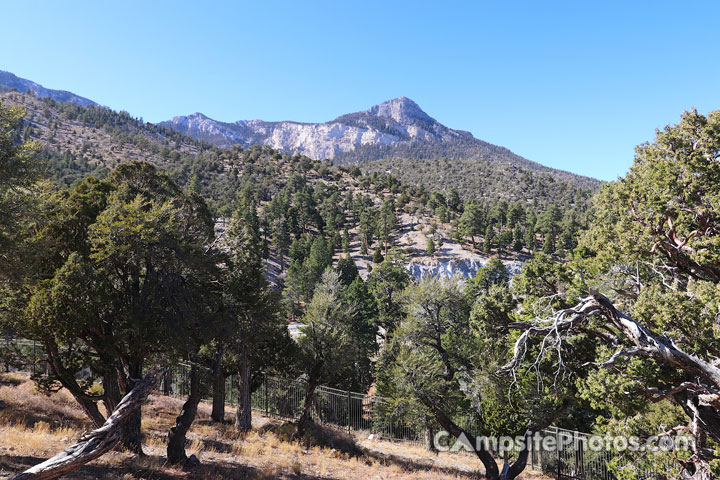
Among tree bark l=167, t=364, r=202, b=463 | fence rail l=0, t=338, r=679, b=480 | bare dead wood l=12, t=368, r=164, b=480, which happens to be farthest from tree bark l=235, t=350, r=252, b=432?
Result: bare dead wood l=12, t=368, r=164, b=480

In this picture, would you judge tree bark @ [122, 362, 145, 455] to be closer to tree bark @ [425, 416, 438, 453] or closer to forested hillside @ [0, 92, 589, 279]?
tree bark @ [425, 416, 438, 453]

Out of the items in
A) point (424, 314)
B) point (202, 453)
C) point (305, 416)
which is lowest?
point (305, 416)

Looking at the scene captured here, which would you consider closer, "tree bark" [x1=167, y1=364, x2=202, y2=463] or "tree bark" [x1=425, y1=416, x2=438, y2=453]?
"tree bark" [x1=167, y1=364, x2=202, y2=463]

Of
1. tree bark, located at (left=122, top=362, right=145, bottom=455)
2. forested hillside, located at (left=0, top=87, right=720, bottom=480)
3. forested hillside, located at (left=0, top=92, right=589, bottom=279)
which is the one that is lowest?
tree bark, located at (left=122, top=362, right=145, bottom=455)

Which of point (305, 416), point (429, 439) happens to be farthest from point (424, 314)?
point (305, 416)

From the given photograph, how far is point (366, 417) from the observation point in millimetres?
23578

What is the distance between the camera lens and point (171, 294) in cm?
1041

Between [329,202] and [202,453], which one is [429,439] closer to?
[202,453]

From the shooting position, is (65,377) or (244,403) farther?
(244,403)

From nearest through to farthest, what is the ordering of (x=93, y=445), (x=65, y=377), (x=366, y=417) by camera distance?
(x=93, y=445), (x=65, y=377), (x=366, y=417)

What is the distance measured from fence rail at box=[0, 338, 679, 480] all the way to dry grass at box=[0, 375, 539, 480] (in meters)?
1.78

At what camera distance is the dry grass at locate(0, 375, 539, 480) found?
9000 millimetres

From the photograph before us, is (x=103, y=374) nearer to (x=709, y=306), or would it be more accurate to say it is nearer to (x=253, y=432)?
(x=253, y=432)

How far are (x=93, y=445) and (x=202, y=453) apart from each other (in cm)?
585
